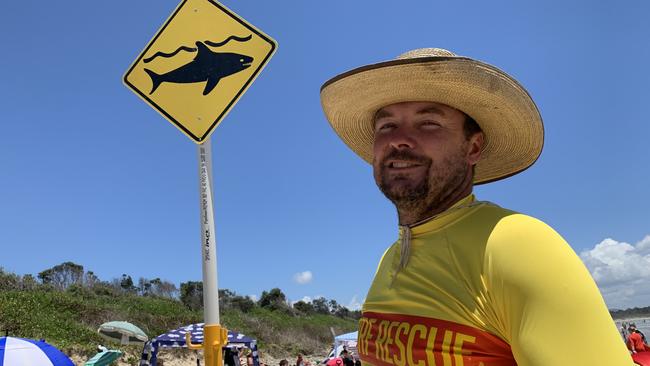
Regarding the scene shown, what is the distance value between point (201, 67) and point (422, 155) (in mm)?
1130

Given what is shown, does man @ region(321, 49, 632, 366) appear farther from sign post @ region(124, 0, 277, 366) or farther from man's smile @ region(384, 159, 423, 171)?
sign post @ region(124, 0, 277, 366)

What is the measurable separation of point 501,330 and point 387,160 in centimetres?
57

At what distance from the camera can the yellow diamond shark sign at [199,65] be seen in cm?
218

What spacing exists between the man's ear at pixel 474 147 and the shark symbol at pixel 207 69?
1050mm

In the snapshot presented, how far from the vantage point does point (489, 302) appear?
114cm

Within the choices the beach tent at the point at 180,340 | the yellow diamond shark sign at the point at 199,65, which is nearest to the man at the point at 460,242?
the yellow diamond shark sign at the point at 199,65

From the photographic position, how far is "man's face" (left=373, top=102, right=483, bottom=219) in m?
1.46

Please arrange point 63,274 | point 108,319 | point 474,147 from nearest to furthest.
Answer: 1. point 474,147
2. point 108,319
3. point 63,274

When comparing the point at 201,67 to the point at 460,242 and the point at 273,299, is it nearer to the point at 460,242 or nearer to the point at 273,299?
the point at 460,242

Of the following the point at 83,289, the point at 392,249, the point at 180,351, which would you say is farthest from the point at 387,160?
the point at 83,289

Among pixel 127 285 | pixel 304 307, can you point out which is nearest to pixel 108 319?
pixel 127 285

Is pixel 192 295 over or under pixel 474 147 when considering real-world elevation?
over

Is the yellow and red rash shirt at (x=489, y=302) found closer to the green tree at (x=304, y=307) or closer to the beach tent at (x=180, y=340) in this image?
the beach tent at (x=180, y=340)

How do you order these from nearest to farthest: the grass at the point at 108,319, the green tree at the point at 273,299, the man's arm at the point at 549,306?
the man's arm at the point at 549,306, the grass at the point at 108,319, the green tree at the point at 273,299
